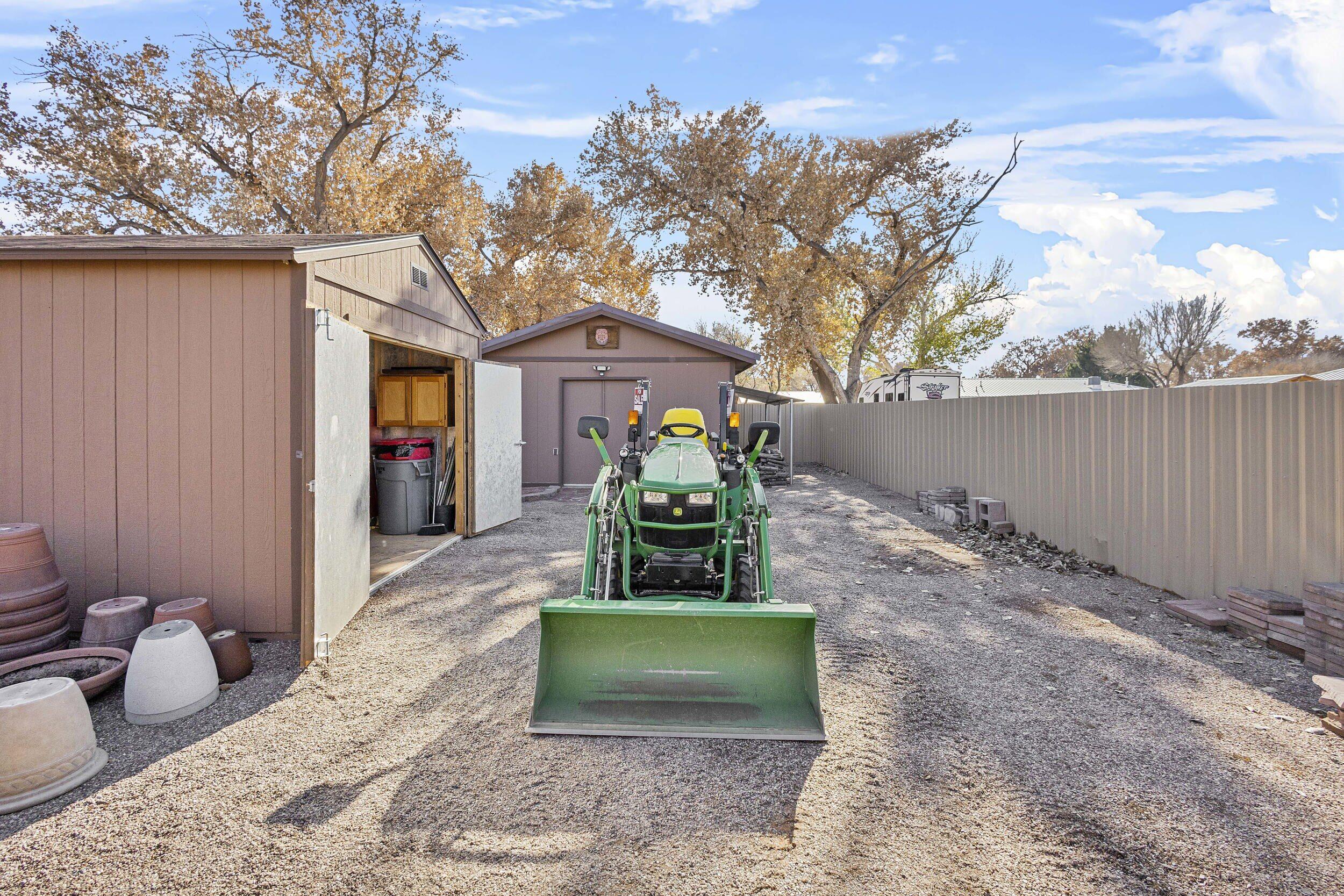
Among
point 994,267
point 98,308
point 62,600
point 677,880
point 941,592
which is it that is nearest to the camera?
point 677,880

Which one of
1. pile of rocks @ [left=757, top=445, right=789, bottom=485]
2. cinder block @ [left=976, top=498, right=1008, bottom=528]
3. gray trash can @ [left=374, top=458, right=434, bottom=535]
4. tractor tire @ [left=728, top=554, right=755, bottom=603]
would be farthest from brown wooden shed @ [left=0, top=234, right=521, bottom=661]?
pile of rocks @ [left=757, top=445, right=789, bottom=485]

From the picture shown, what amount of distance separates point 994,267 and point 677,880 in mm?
34180

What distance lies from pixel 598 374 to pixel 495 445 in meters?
5.06

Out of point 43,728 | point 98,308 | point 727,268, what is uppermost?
point 727,268

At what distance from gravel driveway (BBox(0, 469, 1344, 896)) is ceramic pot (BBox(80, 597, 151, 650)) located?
0.54 meters

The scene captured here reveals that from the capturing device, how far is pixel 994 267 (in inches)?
1252

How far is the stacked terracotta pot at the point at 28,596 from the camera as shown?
4.02 m

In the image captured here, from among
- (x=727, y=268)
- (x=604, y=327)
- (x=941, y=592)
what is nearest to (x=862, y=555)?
(x=941, y=592)

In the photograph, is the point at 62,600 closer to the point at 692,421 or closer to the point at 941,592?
the point at 692,421

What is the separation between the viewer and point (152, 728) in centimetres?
349

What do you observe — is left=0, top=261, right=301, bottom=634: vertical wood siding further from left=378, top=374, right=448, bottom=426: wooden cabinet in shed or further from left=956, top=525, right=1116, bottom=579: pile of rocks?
left=956, top=525, right=1116, bottom=579: pile of rocks

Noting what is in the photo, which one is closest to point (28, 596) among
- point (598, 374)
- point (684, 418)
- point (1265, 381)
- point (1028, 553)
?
point (684, 418)

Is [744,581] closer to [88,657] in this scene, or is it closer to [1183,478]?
[88,657]

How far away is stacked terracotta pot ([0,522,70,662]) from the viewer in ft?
13.2
